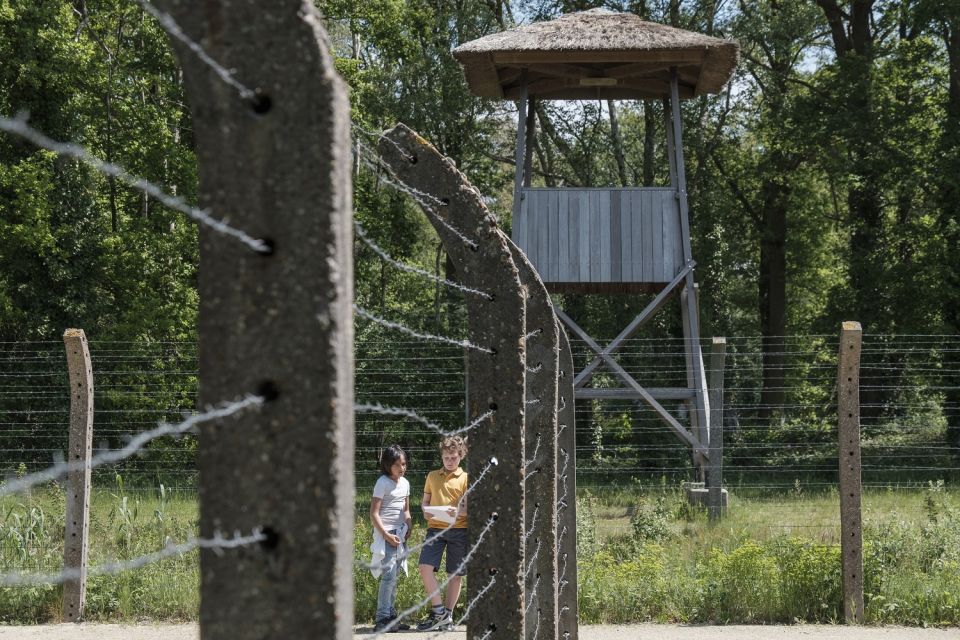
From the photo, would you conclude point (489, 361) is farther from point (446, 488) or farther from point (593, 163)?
point (593, 163)

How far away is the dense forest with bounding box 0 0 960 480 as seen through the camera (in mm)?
23031

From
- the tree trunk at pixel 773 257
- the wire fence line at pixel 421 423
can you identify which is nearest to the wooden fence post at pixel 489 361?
the wire fence line at pixel 421 423

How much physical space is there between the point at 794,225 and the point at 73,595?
23.6m

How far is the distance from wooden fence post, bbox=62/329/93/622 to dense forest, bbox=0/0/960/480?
9.87 m

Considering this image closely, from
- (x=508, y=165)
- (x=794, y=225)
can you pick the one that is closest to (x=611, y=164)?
(x=508, y=165)

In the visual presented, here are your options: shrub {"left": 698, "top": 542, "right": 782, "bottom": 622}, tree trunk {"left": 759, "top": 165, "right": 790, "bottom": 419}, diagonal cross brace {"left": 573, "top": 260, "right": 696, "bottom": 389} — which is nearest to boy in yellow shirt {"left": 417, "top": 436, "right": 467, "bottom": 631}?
shrub {"left": 698, "top": 542, "right": 782, "bottom": 622}

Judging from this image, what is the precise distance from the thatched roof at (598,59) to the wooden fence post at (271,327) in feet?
46.6

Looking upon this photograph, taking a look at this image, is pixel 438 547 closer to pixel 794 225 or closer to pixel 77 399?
pixel 77 399

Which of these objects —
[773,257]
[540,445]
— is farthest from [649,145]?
[540,445]

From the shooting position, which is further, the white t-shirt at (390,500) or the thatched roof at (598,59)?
the thatched roof at (598,59)

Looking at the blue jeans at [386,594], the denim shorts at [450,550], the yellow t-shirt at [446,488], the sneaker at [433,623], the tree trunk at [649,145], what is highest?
the tree trunk at [649,145]

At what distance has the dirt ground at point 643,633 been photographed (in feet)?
28.3

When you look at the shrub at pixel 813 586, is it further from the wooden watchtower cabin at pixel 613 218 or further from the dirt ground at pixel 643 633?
the wooden watchtower cabin at pixel 613 218

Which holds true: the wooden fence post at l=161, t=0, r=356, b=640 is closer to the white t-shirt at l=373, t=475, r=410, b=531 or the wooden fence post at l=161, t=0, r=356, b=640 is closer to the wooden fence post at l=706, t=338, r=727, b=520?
the white t-shirt at l=373, t=475, r=410, b=531
